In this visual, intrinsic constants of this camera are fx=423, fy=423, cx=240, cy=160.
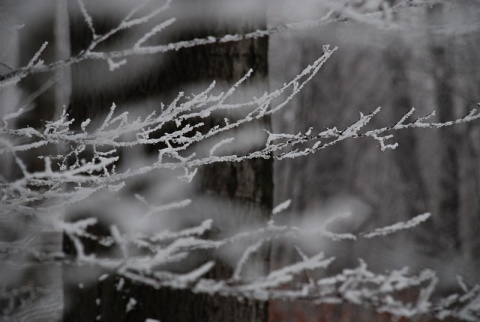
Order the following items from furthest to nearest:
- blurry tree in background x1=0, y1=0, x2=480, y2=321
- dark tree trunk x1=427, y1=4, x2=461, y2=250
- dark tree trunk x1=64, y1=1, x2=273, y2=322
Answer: dark tree trunk x1=427, y1=4, x2=461, y2=250, dark tree trunk x1=64, y1=1, x2=273, y2=322, blurry tree in background x1=0, y1=0, x2=480, y2=321

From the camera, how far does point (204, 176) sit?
61.9 inches

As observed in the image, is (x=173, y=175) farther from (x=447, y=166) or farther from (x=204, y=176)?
(x=447, y=166)

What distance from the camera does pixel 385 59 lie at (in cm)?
724

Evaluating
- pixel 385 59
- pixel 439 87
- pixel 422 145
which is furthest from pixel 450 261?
pixel 385 59

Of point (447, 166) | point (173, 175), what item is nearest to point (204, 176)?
point (173, 175)

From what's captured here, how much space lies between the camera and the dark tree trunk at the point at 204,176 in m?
1.56

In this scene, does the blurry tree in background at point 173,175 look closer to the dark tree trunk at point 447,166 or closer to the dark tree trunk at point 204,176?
the dark tree trunk at point 204,176

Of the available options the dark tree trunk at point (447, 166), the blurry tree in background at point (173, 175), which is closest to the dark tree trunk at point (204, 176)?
the blurry tree in background at point (173, 175)

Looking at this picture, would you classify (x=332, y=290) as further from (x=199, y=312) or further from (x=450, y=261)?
(x=450, y=261)

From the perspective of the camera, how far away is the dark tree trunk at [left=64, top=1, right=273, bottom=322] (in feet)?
5.11

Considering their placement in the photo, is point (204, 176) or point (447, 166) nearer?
point (204, 176)

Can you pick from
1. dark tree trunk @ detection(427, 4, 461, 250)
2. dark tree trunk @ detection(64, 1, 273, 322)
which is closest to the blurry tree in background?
dark tree trunk @ detection(64, 1, 273, 322)

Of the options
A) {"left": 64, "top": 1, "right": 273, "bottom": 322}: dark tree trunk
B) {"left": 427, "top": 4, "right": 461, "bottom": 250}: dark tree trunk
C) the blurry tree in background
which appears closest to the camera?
the blurry tree in background

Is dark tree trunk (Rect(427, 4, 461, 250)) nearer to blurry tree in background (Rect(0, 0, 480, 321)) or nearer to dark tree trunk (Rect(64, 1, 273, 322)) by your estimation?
blurry tree in background (Rect(0, 0, 480, 321))
